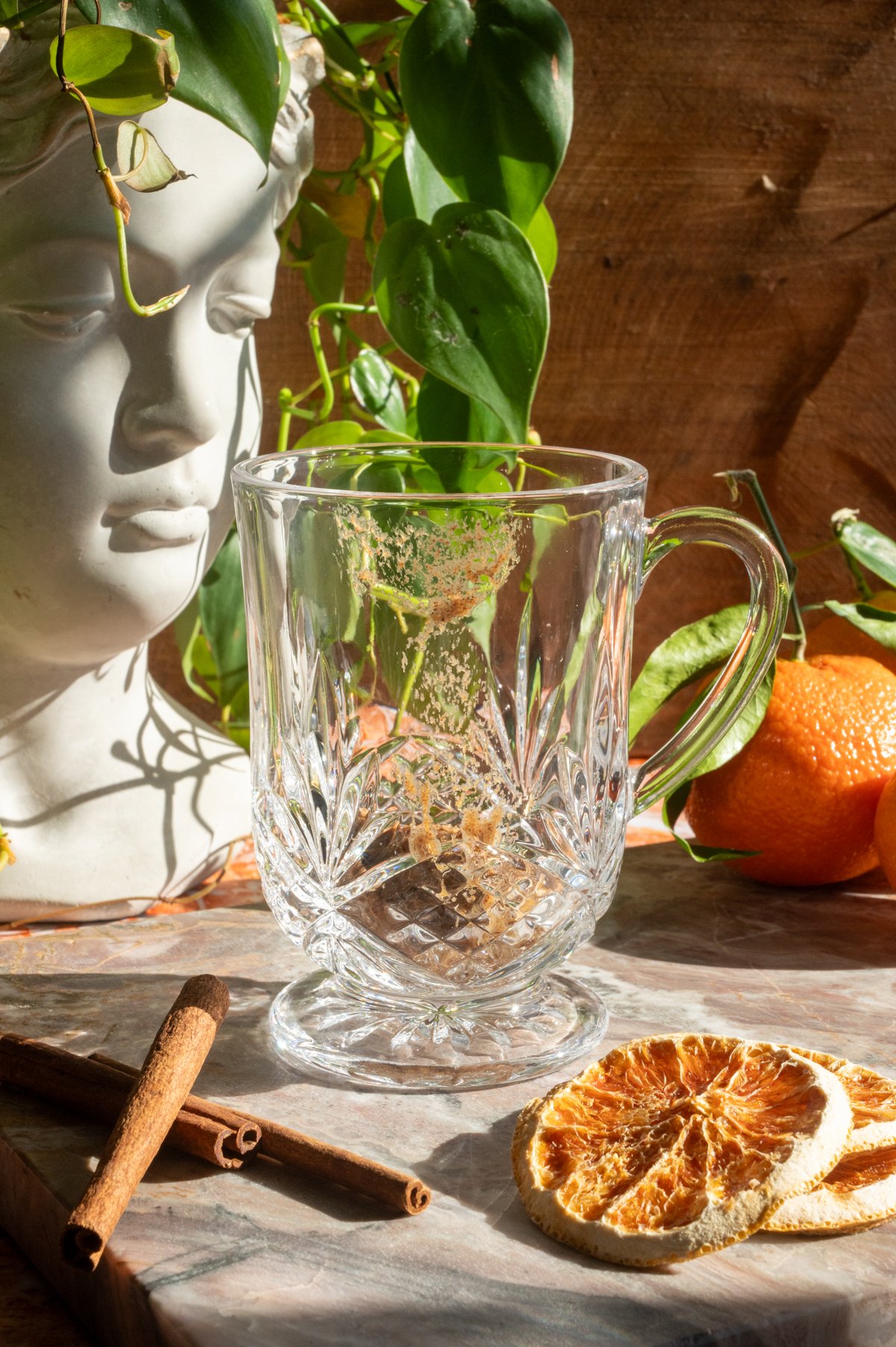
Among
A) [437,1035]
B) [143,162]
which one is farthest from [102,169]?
[437,1035]

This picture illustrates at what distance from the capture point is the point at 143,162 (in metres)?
0.54

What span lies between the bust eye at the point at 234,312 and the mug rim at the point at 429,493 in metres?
0.13

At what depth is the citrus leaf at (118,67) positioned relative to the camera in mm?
509

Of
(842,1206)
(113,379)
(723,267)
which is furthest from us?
(723,267)

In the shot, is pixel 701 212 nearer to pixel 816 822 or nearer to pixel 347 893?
pixel 816 822

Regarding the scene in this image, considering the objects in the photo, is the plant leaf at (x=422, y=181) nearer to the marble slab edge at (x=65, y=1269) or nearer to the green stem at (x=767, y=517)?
the green stem at (x=767, y=517)

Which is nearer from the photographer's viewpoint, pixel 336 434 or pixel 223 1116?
pixel 223 1116

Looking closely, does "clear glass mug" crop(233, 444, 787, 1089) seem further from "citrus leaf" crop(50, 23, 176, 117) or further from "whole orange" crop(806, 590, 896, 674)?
"whole orange" crop(806, 590, 896, 674)

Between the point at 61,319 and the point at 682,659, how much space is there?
0.36 meters

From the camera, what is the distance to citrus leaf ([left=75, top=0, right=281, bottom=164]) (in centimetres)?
53

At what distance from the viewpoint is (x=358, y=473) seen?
60 centimetres

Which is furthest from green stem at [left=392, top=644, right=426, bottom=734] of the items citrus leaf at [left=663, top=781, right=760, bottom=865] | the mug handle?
citrus leaf at [left=663, top=781, right=760, bottom=865]

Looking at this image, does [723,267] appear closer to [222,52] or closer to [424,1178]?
[222,52]

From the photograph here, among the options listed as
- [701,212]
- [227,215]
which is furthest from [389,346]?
[701,212]
